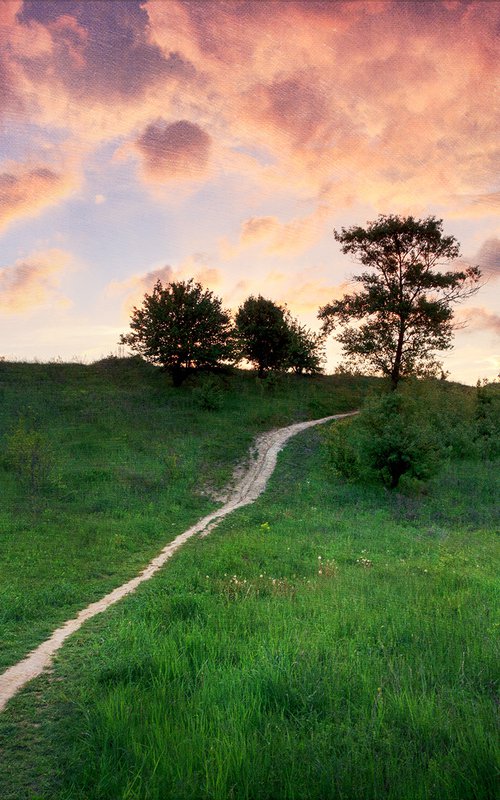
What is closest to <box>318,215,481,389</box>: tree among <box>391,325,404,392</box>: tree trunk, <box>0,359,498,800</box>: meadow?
<box>391,325,404,392</box>: tree trunk

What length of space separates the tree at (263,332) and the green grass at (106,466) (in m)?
2.44

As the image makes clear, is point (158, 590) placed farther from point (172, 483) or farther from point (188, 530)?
point (172, 483)

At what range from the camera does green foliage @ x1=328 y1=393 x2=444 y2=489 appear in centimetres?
2488

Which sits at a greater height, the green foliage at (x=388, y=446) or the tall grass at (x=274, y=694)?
the green foliage at (x=388, y=446)

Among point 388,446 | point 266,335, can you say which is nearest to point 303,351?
point 266,335

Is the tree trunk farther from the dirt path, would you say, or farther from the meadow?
the meadow

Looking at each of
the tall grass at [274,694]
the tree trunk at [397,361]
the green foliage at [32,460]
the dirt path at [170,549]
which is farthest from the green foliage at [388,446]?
the tree trunk at [397,361]

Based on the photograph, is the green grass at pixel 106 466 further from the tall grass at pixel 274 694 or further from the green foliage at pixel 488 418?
the green foliage at pixel 488 418

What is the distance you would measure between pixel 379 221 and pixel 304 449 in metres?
20.9

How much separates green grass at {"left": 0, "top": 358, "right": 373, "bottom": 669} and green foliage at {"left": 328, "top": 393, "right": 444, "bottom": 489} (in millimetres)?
6741

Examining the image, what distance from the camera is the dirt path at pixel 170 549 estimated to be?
25.0ft

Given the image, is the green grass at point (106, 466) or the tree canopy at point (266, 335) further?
the tree canopy at point (266, 335)

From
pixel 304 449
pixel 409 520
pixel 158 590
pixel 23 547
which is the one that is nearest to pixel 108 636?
pixel 158 590

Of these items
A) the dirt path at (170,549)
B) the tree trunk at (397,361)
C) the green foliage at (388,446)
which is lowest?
the dirt path at (170,549)
